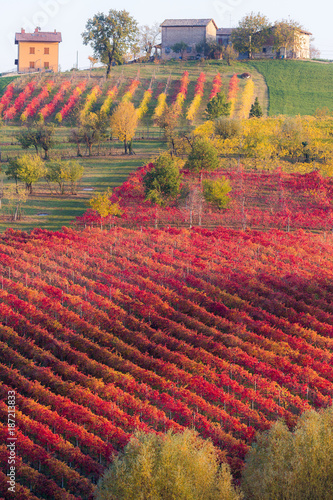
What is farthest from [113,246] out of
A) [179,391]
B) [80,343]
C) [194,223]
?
[179,391]

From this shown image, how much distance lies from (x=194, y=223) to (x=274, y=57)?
86.1 m

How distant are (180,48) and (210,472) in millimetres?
119062

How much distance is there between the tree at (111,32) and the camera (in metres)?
106

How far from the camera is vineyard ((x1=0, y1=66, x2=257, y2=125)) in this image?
302 feet

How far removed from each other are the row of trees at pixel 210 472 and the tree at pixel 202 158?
45.7 meters

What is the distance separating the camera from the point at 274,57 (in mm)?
127375

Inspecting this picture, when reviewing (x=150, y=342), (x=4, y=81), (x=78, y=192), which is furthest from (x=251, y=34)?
(x=150, y=342)

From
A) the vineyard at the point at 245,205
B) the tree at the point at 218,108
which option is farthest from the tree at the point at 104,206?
the tree at the point at 218,108

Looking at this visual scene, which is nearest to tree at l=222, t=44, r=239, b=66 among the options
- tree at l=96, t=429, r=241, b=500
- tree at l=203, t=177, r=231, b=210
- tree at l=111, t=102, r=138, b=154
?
tree at l=111, t=102, r=138, b=154

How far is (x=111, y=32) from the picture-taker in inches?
4195

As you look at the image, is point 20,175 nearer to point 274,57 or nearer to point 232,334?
point 232,334

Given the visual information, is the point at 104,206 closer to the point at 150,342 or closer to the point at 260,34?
the point at 150,342

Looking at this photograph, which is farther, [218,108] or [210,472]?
[218,108]

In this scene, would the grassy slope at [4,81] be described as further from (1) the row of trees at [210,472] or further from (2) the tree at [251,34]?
(1) the row of trees at [210,472]
